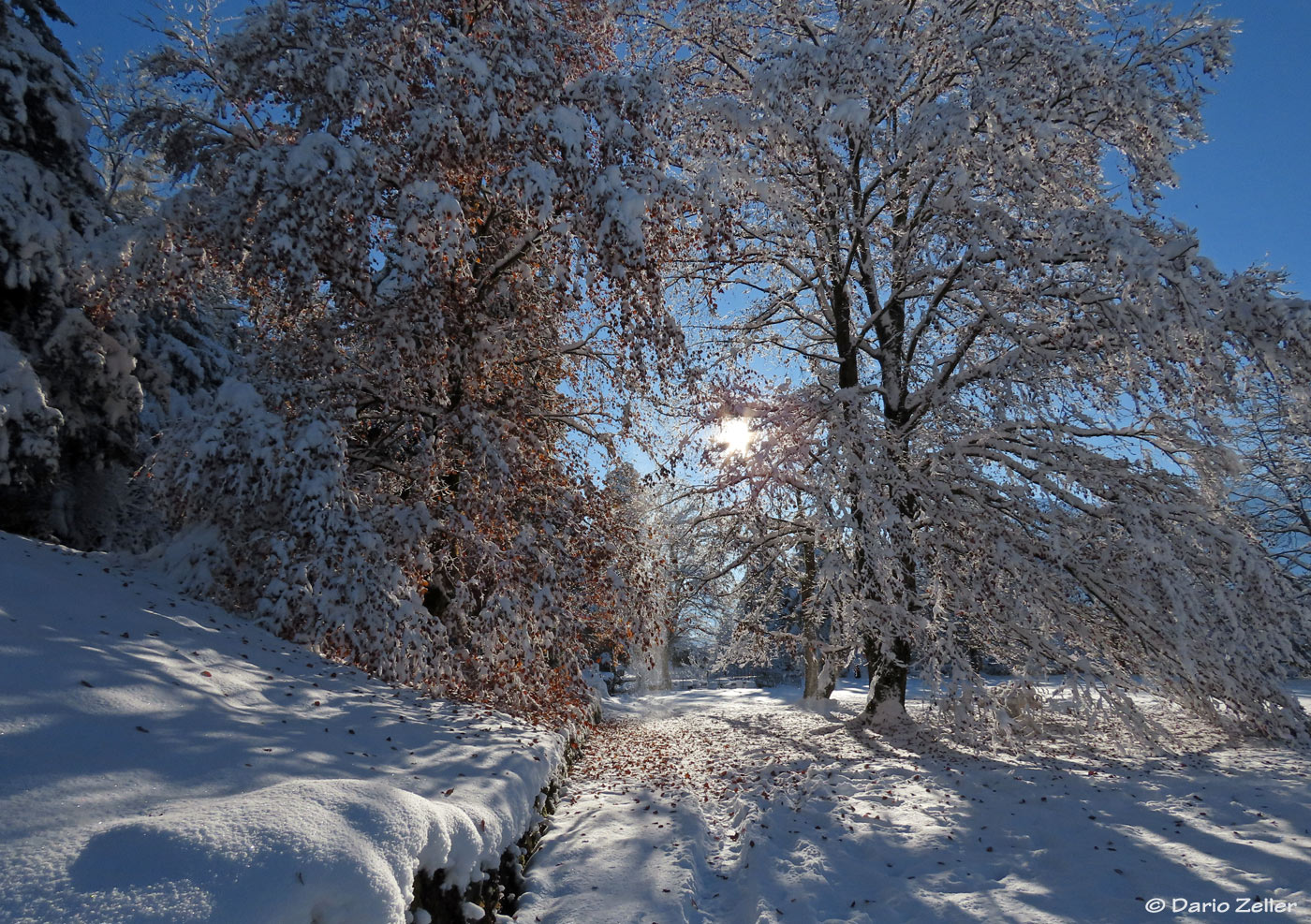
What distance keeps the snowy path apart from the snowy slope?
0.86 meters

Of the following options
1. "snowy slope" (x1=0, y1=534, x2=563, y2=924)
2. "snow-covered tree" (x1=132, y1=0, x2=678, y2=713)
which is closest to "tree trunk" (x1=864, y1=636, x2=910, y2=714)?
"snow-covered tree" (x1=132, y1=0, x2=678, y2=713)

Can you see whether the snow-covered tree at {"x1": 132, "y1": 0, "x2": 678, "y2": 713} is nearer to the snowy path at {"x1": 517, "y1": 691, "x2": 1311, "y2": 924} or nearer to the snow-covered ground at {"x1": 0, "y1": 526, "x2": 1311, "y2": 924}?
Answer: the snow-covered ground at {"x1": 0, "y1": 526, "x2": 1311, "y2": 924}

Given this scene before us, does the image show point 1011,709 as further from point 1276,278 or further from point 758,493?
point 1276,278

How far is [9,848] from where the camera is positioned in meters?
2.34

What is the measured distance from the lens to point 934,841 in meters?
5.30

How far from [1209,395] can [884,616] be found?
4366mm

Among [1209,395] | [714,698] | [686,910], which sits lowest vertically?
[714,698]

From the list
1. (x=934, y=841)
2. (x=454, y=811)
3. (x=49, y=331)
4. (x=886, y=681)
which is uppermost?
(x=49, y=331)

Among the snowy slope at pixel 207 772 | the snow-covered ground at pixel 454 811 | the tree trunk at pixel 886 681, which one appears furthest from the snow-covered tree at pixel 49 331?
the tree trunk at pixel 886 681

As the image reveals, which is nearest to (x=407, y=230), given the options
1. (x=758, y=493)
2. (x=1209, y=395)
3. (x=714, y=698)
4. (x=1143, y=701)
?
(x=758, y=493)

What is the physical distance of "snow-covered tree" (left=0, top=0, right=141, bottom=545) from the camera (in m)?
9.57

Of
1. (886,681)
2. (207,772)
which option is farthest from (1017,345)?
(207,772)

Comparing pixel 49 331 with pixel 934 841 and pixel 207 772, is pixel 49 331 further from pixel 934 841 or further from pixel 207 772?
pixel 934 841

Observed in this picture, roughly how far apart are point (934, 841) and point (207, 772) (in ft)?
17.1
